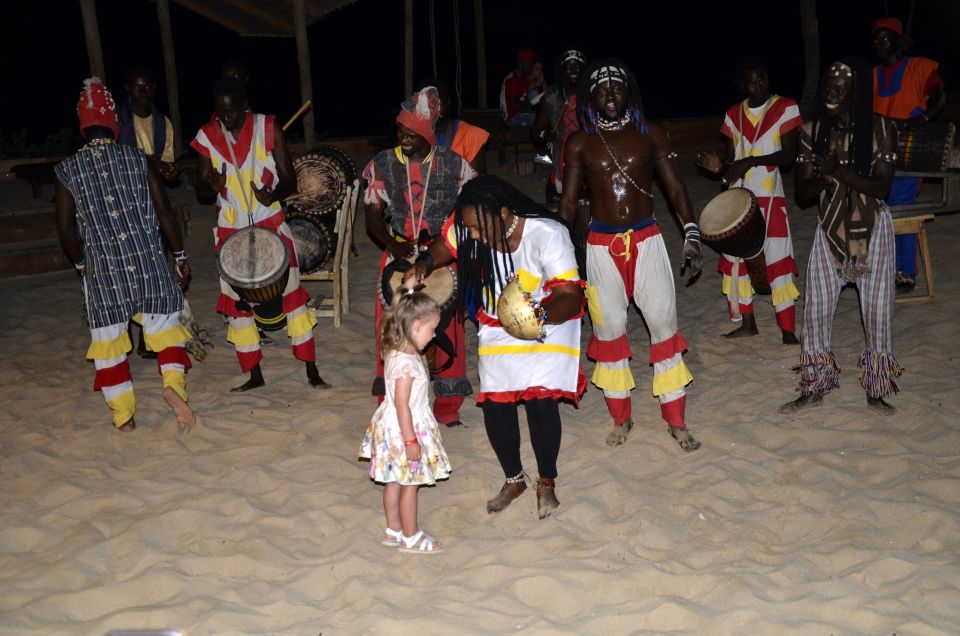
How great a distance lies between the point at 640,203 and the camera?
208 inches

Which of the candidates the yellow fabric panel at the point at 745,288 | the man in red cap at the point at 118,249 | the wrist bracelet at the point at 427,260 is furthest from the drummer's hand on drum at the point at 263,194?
the yellow fabric panel at the point at 745,288

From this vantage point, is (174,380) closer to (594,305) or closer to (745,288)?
Answer: (594,305)

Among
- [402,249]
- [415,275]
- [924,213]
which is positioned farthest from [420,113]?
[924,213]

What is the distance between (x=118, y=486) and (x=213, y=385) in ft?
5.23

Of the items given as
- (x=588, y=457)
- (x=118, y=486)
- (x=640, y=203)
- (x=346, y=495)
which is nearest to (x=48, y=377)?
(x=118, y=486)

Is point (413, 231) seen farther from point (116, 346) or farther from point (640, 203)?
point (116, 346)

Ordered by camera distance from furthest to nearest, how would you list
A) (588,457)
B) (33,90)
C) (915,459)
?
1. (33,90)
2. (588,457)
3. (915,459)

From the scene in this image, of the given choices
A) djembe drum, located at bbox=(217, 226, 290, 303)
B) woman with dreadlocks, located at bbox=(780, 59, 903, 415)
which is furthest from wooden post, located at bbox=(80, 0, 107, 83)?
woman with dreadlocks, located at bbox=(780, 59, 903, 415)

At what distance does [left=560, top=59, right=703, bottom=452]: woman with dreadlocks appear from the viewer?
523 cm

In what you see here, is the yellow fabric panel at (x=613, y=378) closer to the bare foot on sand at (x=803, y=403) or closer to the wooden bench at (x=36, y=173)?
the bare foot on sand at (x=803, y=403)

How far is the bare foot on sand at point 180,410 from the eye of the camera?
240 inches

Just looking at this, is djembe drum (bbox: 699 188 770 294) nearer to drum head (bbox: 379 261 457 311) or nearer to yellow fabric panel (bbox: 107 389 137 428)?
drum head (bbox: 379 261 457 311)

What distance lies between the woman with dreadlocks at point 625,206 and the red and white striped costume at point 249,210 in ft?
7.27

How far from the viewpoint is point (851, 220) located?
216 inches
